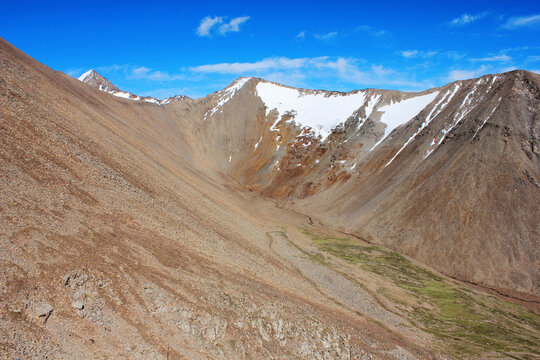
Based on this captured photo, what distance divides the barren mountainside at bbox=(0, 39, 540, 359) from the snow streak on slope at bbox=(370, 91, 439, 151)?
0.69m

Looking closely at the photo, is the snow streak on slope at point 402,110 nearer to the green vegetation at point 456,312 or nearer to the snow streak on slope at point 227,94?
the green vegetation at point 456,312

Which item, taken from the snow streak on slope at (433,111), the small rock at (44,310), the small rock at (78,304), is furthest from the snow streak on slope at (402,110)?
the small rock at (44,310)

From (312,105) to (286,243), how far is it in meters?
62.2

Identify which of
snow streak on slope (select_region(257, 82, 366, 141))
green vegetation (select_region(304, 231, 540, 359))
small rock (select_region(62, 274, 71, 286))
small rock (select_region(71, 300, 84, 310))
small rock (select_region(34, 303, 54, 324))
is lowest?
small rock (select_region(34, 303, 54, 324))

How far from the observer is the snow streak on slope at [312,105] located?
84.8m

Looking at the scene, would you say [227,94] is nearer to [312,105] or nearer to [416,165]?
[312,105]

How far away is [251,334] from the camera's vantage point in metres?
15.4

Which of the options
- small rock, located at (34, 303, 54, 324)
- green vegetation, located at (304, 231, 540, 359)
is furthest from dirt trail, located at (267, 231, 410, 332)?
small rock, located at (34, 303, 54, 324)

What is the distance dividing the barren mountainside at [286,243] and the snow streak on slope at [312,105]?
14.1m

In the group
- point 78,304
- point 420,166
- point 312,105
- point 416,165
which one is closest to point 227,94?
point 312,105

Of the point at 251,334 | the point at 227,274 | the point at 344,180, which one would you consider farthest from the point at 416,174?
the point at 251,334

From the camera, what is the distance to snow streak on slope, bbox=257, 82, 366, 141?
8481 cm

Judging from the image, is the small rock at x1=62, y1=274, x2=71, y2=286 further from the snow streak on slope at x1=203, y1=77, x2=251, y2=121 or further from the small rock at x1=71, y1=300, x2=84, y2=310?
the snow streak on slope at x1=203, y1=77, x2=251, y2=121

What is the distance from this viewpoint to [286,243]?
39.4m
